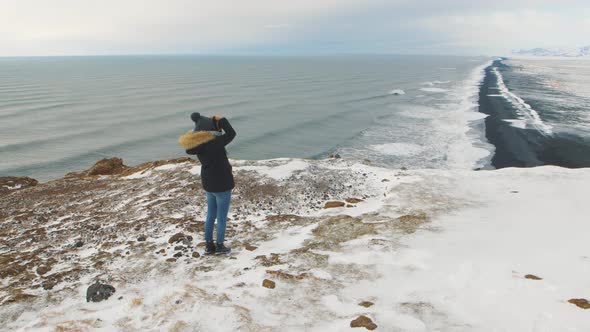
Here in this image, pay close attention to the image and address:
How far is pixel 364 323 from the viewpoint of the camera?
188 inches

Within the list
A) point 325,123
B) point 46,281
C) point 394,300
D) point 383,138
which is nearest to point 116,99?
point 325,123

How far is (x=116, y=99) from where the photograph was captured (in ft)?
201

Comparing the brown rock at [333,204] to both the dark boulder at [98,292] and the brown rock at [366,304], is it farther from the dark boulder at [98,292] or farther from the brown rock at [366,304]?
the dark boulder at [98,292]

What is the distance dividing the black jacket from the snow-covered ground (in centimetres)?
172

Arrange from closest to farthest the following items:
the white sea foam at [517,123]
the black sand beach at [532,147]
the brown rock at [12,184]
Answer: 1. the brown rock at [12,184]
2. the black sand beach at [532,147]
3. the white sea foam at [517,123]

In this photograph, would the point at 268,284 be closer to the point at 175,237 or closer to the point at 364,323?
the point at 364,323

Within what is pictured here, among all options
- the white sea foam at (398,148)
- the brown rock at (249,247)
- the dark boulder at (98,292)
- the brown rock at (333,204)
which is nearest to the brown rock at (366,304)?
the brown rock at (249,247)

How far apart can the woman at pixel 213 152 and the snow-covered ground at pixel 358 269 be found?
1.36 metres

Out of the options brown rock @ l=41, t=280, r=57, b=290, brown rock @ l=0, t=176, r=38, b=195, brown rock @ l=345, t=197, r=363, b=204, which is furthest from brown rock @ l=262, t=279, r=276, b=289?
brown rock @ l=0, t=176, r=38, b=195

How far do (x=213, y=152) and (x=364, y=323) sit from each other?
12.5 ft

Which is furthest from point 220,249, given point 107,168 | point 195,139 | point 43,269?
point 107,168

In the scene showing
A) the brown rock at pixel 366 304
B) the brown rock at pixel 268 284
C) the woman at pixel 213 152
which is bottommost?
the brown rock at pixel 366 304

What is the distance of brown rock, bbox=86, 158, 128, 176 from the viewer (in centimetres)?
1786

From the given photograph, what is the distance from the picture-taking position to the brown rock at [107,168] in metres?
17.9
